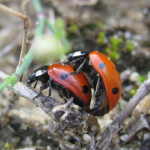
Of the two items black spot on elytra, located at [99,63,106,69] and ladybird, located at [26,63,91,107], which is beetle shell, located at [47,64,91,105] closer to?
ladybird, located at [26,63,91,107]

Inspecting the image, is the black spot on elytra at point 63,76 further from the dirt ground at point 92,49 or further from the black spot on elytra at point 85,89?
the dirt ground at point 92,49

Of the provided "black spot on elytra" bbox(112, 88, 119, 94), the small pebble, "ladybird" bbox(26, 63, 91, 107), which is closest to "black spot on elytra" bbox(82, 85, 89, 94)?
"ladybird" bbox(26, 63, 91, 107)

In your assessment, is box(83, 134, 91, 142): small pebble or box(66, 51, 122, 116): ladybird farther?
box(66, 51, 122, 116): ladybird

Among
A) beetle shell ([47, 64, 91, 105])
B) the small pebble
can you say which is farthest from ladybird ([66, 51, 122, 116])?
the small pebble

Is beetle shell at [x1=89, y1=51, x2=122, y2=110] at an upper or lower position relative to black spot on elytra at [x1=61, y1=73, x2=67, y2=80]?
Result: lower

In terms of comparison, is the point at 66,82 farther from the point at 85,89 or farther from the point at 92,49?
the point at 92,49

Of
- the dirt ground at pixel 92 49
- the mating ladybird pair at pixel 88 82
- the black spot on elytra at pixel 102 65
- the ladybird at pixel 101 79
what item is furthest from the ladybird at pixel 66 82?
the dirt ground at pixel 92 49

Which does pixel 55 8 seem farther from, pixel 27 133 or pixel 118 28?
pixel 27 133

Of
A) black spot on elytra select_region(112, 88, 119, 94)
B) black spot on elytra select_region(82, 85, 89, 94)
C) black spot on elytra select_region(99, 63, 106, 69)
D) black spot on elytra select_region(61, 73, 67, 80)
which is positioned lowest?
black spot on elytra select_region(112, 88, 119, 94)
